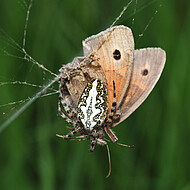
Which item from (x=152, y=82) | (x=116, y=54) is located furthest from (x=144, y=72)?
(x=116, y=54)

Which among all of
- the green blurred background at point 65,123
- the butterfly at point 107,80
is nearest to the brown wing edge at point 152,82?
the butterfly at point 107,80

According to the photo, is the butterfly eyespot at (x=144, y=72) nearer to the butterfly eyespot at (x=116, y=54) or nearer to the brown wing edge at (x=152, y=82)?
the brown wing edge at (x=152, y=82)

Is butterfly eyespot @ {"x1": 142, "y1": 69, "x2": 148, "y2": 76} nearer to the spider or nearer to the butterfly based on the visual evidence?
the butterfly

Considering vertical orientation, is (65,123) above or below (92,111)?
below

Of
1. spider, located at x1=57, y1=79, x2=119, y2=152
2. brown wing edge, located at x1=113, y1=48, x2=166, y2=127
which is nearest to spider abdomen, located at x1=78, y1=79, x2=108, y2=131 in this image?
spider, located at x1=57, y1=79, x2=119, y2=152

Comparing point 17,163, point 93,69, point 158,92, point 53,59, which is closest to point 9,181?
point 17,163

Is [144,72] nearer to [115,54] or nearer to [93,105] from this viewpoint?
[115,54]
